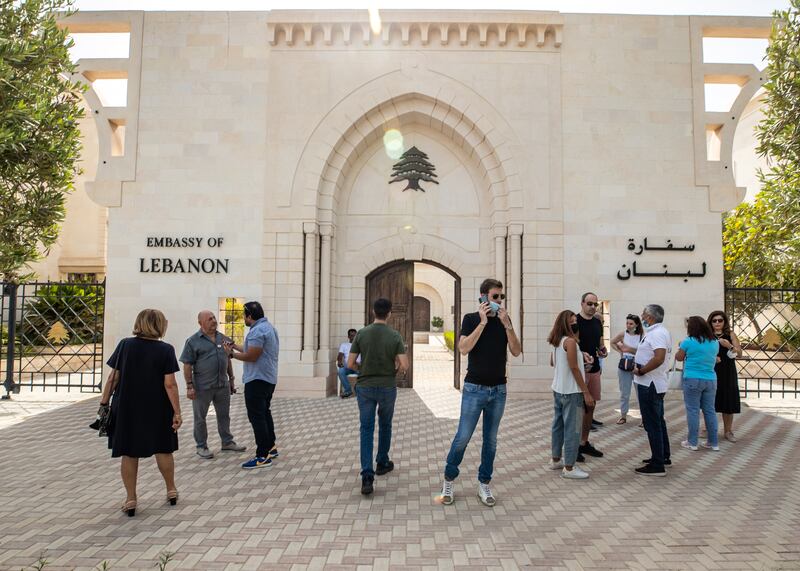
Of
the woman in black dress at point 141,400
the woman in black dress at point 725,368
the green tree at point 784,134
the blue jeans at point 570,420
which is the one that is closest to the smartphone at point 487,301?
the blue jeans at point 570,420

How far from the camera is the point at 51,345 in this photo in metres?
11.6

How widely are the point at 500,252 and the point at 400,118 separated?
3.97m

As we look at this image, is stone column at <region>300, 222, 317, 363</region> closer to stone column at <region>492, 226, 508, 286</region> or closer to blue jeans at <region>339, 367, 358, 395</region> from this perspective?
blue jeans at <region>339, 367, 358, 395</region>

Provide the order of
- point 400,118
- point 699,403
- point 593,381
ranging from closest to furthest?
point 699,403, point 593,381, point 400,118

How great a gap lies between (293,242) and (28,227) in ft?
16.5

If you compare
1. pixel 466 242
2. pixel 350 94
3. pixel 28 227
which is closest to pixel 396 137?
pixel 350 94

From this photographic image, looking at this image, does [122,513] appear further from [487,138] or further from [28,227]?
[487,138]

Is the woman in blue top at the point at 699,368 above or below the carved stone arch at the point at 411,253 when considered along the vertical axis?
below

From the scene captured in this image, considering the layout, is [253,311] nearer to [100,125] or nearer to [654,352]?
[654,352]

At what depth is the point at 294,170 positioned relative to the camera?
1121 centimetres

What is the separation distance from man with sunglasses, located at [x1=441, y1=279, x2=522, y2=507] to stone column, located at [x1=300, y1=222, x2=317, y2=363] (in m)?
6.77

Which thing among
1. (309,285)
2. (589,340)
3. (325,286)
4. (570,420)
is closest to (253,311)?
(570,420)

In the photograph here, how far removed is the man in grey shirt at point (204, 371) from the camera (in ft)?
20.2

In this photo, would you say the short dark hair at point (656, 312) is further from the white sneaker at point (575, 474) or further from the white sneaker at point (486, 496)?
the white sneaker at point (486, 496)
